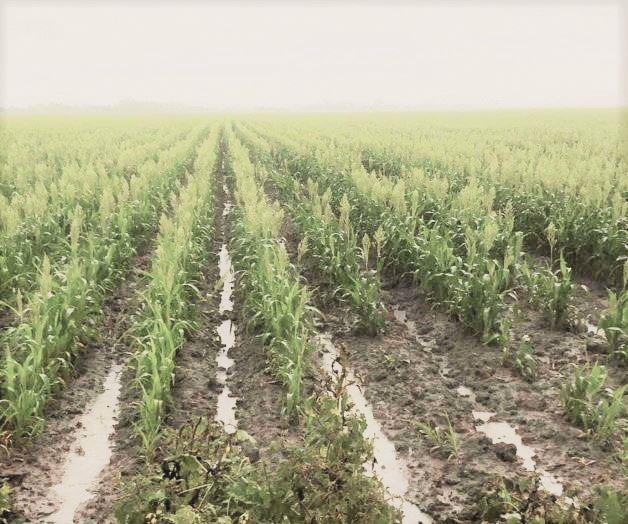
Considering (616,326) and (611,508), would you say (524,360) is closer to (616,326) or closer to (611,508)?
(616,326)

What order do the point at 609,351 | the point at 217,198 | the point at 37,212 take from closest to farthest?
the point at 609,351 → the point at 37,212 → the point at 217,198

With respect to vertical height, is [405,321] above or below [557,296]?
below

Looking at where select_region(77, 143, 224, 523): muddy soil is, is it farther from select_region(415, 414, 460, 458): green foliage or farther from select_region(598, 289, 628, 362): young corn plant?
select_region(598, 289, 628, 362): young corn plant

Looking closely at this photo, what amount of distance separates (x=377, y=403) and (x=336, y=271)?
227 centimetres

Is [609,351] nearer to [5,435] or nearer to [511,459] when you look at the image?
[511,459]

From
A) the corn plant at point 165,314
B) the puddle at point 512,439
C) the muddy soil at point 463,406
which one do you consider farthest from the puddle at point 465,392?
the corn plant at point 165,314

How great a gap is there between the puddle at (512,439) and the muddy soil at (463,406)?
32mm

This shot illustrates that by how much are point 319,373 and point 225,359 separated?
939 mm

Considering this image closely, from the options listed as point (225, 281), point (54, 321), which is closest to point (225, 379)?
point (54, 321)

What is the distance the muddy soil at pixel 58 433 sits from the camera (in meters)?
3.24

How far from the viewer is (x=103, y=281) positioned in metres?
5.90

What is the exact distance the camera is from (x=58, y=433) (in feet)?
12.7

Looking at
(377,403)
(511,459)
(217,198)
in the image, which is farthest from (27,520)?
(217,198)

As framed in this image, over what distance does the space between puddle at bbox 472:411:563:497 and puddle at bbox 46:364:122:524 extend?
2467 mm
